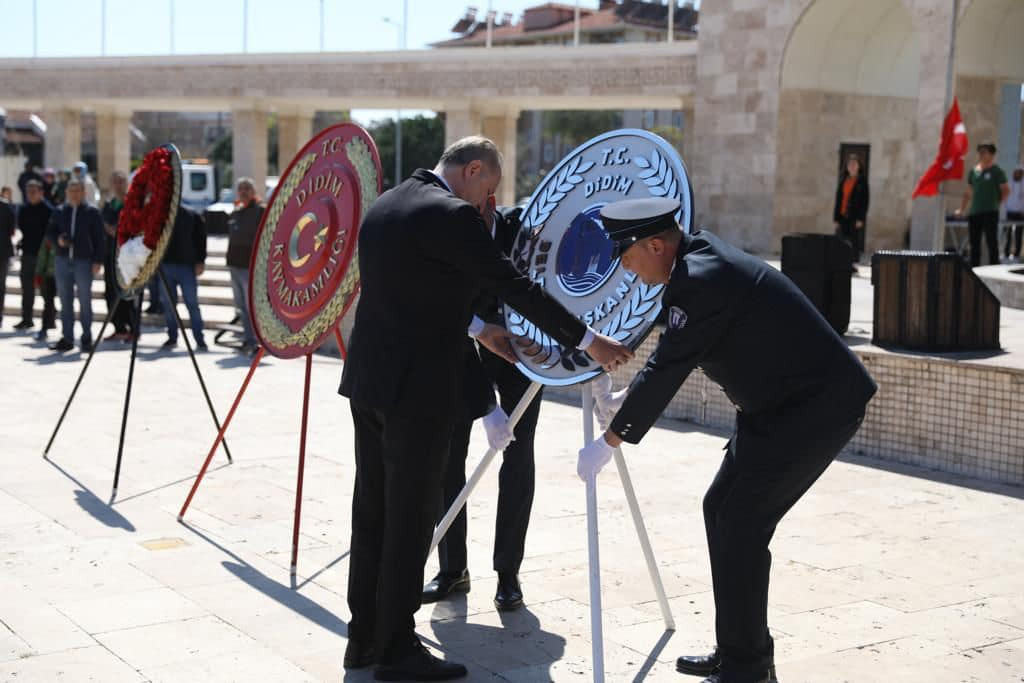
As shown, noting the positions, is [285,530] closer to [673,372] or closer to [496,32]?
[673,372]

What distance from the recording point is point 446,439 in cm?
432

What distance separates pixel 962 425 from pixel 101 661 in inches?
215

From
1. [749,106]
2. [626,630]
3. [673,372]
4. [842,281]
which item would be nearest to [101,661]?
[626,630]

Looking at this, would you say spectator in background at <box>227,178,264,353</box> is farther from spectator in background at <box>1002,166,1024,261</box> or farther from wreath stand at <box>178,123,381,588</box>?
spectator in background at <box>1002,166,1024,261</box>

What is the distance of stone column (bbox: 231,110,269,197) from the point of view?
3491cm

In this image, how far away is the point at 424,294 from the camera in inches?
165

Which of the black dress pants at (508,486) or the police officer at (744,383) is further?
the black dress pants at (508,486)

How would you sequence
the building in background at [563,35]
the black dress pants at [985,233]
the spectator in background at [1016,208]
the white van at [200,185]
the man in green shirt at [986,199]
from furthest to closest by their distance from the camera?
the building in background at [563,35] < the white van at [200,185] < the spectator in background at [1016,208] < the black dress pants at [985,233] < the man in green shirt at [986,199]

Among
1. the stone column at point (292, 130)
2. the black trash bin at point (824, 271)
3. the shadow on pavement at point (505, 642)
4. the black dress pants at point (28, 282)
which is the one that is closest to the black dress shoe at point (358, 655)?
the shadow on pavement at point (505, 642)

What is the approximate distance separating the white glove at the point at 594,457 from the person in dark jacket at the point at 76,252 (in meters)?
10.1

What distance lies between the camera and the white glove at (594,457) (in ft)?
13.0

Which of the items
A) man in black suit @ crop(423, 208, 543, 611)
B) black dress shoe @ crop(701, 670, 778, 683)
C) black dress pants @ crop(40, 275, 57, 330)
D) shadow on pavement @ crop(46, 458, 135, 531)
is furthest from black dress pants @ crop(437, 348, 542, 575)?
black dress pants @ crop(40, 275, 57, 330)

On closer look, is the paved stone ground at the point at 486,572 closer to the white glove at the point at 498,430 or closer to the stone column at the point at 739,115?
the white glove at the point at 498,430

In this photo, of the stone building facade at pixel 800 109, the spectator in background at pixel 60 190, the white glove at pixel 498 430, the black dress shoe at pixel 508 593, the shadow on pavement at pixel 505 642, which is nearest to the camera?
the shadow on pavement at pixel 505 642
